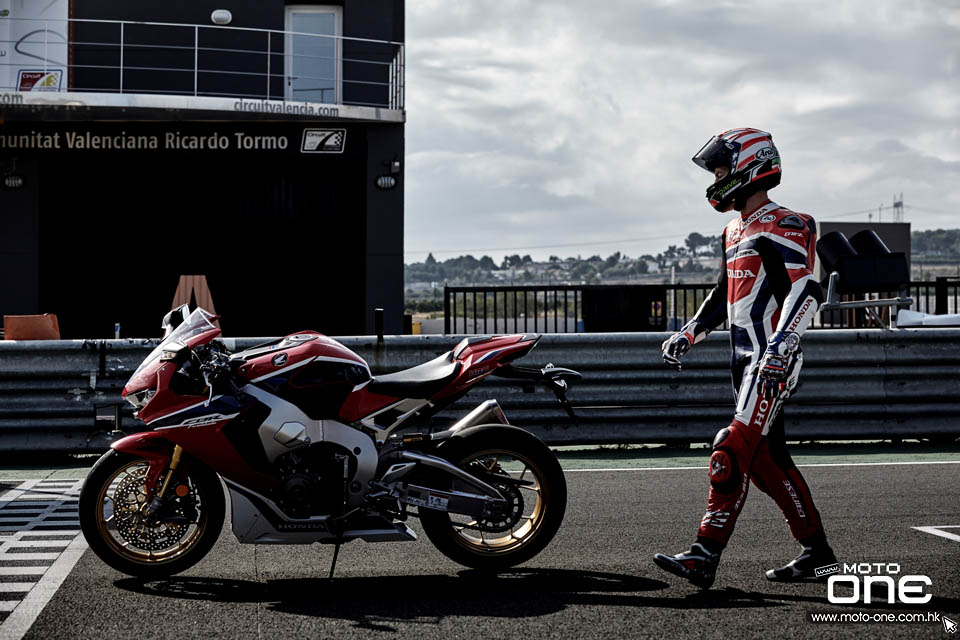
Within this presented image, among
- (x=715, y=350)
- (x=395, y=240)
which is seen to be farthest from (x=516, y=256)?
(x=715, y=350)

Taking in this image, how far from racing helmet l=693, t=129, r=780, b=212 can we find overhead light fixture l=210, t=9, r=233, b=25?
56.4 feet

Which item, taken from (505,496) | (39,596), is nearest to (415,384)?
(505,496)

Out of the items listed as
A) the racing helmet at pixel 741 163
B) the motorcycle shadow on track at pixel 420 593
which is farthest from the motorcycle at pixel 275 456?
the racing helmet at pixel 741 163

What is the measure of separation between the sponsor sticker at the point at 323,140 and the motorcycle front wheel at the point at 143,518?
1638 centimetres

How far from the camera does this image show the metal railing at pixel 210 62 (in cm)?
2052

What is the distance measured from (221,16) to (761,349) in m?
17.8

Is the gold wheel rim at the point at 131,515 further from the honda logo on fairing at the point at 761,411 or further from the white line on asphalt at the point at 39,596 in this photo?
the honda logo on fairing at the point at 761,411

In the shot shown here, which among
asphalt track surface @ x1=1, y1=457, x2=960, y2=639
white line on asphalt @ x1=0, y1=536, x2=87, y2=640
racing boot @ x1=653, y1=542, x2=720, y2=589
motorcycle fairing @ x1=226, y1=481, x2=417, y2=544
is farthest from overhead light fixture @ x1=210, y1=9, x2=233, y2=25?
racing boot @ x1=653, y1=542, x2=720, y2=589

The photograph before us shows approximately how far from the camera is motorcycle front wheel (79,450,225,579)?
522cm

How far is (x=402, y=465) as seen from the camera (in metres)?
5.35

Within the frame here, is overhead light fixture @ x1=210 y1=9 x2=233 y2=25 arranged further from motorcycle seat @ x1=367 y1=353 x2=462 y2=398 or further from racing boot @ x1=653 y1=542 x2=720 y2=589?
racing boot @ x1=653 y1=542 x2=720 y2=589

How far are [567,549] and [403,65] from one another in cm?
1631

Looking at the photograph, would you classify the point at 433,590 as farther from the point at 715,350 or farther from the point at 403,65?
the point at 403,65

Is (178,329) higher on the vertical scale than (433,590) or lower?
higher
